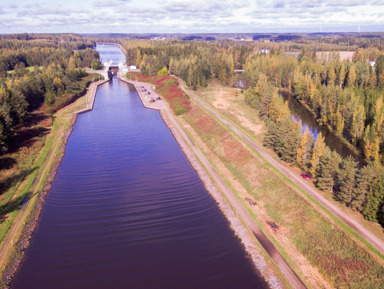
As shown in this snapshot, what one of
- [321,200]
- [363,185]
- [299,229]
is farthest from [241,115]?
[299,229]

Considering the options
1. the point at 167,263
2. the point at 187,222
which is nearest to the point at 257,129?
the point at 187,222

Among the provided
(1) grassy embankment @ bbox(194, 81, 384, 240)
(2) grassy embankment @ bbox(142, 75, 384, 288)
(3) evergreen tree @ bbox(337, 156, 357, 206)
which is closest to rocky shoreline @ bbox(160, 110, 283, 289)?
(2) grassy embankment @ bbox(142, 75, 384, 288)

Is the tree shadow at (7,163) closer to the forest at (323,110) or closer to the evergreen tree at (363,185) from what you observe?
the forest at (323,110)

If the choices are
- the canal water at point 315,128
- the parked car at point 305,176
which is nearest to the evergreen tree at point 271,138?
the parked car at point 305,176

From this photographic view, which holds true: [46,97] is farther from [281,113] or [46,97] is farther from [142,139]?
[281,113]

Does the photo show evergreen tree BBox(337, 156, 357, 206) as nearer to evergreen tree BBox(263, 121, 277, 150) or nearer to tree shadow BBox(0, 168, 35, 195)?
evergreen tree BBox(263, 121, 277, 150)

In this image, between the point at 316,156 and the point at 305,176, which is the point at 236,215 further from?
the point at 316,156
